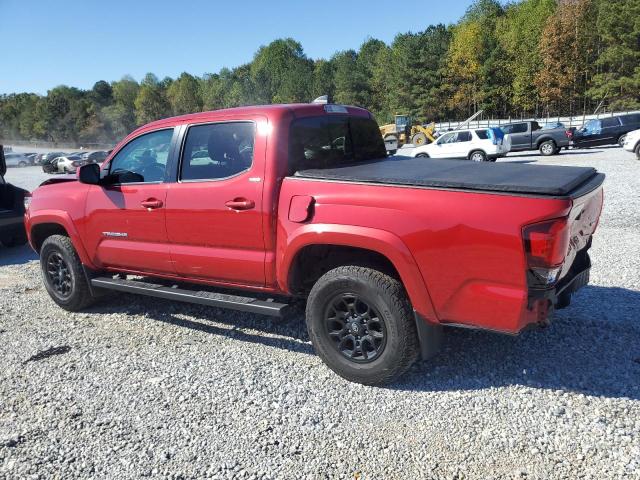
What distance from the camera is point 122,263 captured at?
4.98 metres

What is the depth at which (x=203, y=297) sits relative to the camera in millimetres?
4344

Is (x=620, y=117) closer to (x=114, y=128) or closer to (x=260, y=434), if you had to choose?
(x=260, y=434)

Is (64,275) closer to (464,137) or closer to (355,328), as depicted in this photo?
(355,328)

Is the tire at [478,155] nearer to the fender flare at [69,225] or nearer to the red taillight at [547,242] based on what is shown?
the fender flare at [69,225]

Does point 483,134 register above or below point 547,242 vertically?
above

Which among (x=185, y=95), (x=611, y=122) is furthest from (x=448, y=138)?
(x=185, y=95)

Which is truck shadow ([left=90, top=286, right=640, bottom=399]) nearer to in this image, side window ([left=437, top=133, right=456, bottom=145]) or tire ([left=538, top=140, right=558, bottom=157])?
side window ([left=437, top=133, right=456, bottom=145])

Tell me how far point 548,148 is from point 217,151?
887 inches

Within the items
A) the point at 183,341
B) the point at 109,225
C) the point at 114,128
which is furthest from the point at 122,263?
the point at 114,128

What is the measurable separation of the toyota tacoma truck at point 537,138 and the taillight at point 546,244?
73.8ft

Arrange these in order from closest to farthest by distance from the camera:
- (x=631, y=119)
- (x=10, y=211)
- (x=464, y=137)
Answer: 1. (x=10, y=211)
2. (x=464, y=137)
3. (x=631, y=119)

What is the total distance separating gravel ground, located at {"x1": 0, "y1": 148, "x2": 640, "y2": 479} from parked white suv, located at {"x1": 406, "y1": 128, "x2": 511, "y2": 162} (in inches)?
652

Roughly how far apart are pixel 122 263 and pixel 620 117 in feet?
86.4

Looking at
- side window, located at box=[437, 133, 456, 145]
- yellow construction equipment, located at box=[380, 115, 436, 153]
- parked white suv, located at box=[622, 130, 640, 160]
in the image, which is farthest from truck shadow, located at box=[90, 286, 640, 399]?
yellow construction equipment, located at box=[380, 115, 436, 153]
